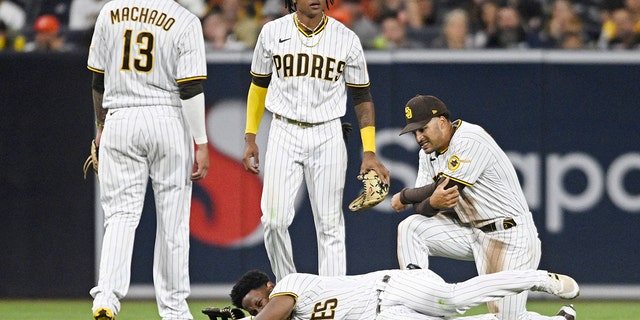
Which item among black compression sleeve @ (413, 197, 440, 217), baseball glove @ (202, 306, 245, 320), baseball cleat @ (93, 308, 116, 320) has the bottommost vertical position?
baseball glove @ (202, 306, 245, 320)

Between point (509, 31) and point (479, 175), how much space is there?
5.26m

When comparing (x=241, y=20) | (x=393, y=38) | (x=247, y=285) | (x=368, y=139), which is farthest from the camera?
(x=241, y=20)

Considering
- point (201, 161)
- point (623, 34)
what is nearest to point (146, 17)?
point (201, 161)

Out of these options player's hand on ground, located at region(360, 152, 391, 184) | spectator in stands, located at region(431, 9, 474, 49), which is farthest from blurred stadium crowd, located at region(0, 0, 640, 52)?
player's hand on ground, located at region(360, 152, 391, 184)

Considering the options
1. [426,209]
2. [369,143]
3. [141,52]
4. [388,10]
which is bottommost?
[426,209]

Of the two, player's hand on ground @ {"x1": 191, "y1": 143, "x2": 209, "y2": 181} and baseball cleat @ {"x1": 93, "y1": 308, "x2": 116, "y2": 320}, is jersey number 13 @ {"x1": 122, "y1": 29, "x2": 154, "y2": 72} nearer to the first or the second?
player's hand on ground @ {"x1": 191, "y1": 143, "x2": 209, "y2": 181}

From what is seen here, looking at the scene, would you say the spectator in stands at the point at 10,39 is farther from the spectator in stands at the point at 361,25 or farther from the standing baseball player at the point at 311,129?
the standing baseball player at the point at 311,129

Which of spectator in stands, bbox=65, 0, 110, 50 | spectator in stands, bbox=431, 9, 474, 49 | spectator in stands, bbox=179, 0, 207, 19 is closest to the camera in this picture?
spectator in stands, bbox=431, 9, 474, 49

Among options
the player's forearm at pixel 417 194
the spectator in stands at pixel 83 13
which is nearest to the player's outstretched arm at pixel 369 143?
the player's forearm at pixel 417 194

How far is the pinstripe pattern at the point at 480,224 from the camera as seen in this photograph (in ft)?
25.1

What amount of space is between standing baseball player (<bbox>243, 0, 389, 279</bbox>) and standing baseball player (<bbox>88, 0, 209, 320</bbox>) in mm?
640

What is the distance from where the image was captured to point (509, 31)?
12555 mm

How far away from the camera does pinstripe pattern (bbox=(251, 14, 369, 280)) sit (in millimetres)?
7891

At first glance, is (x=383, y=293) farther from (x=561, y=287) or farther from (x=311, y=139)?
(x=311, y=139)
